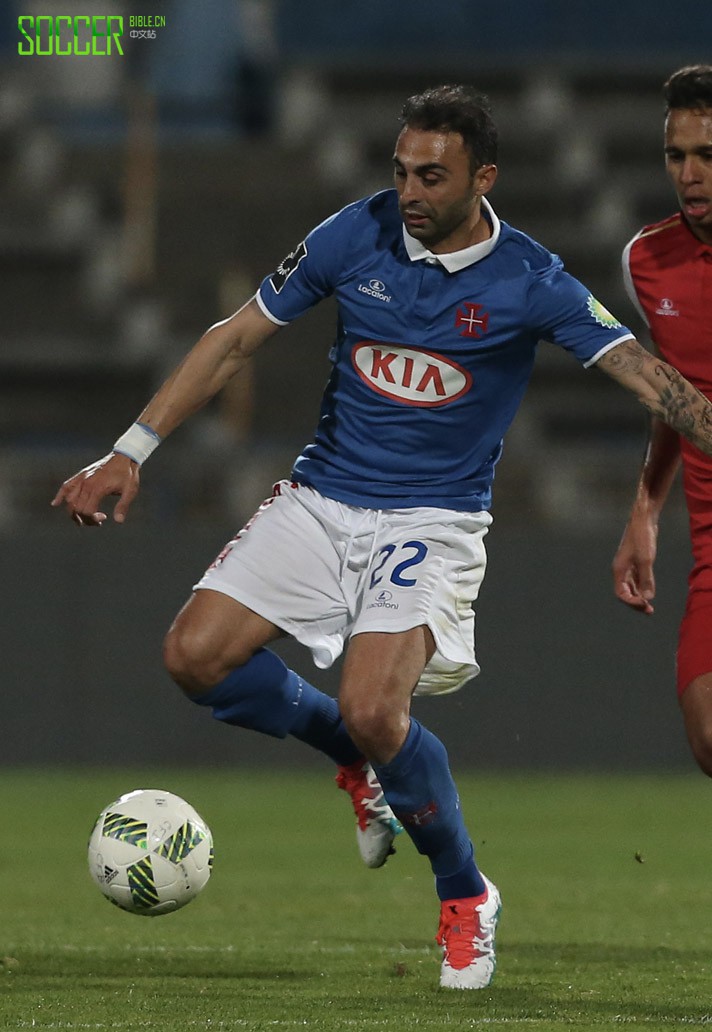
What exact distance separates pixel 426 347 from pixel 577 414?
11026 millimetres

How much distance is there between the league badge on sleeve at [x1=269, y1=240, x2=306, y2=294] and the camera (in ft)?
17.3

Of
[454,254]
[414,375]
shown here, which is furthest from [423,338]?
[454,254]

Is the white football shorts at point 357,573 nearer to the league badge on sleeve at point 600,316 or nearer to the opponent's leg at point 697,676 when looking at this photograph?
the opponent's leg at point 697,676

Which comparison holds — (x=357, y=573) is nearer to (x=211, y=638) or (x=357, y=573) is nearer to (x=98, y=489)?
(x=211, y=638)

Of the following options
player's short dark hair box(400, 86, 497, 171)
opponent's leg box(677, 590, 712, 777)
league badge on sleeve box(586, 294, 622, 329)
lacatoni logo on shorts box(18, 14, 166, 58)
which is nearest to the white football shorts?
opponent's leg box(677, 590, 712, 777)

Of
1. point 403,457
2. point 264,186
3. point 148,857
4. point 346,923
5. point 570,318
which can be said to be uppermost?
point 570,318

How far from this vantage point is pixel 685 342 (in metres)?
5.23

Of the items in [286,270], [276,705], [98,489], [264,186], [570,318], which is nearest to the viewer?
[98,489]

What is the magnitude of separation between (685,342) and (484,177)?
28.5 inches

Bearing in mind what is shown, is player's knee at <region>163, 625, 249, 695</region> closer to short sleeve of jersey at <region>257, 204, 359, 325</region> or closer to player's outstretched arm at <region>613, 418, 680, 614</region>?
short sleeve of jersey at <region>257, 204, 359, 325</region>

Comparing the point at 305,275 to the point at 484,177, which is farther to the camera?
the point at 305,275

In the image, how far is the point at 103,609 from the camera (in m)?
11.9

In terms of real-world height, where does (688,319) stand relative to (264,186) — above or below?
above

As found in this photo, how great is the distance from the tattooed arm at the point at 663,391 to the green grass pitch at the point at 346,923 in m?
1.46
